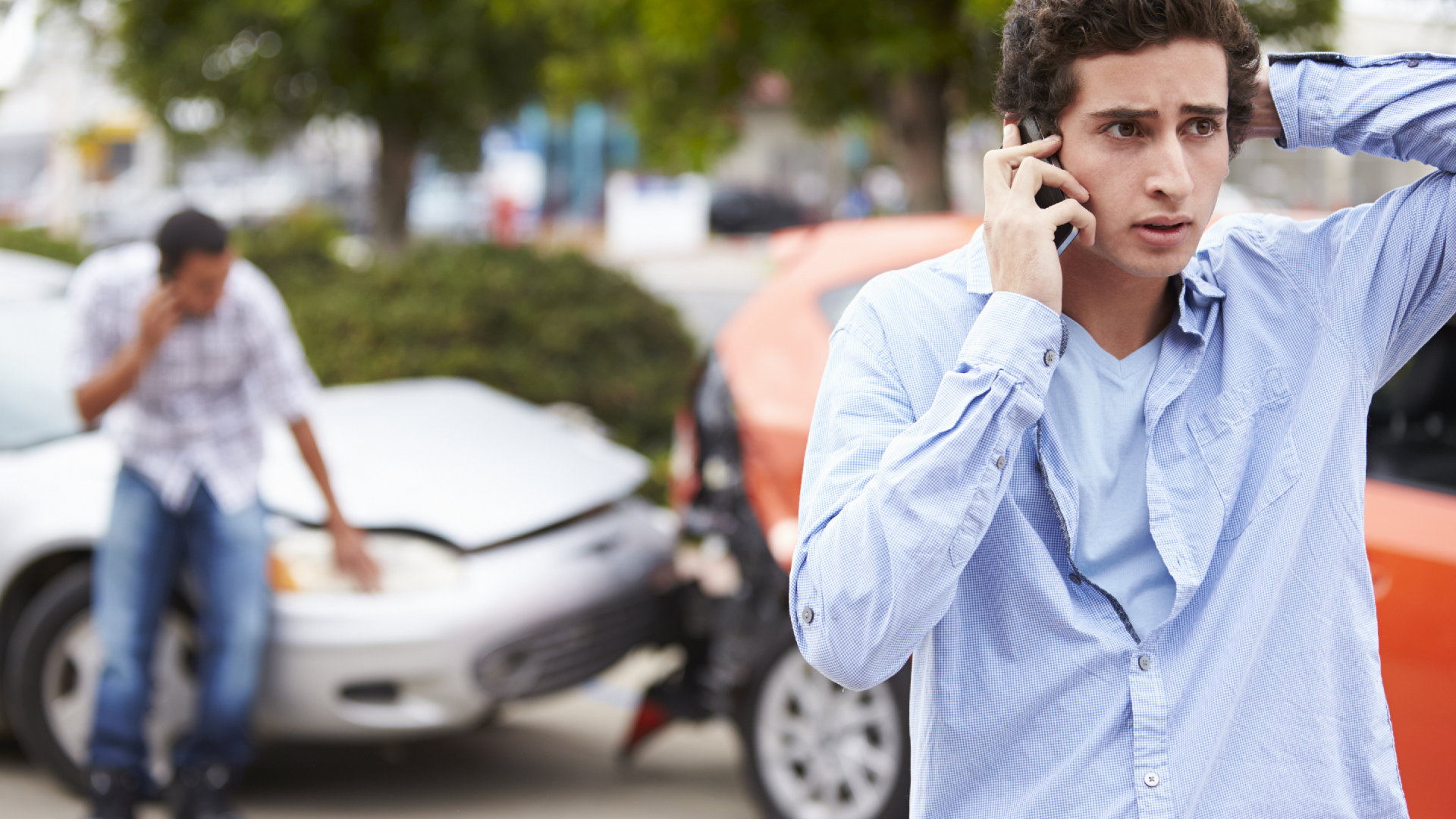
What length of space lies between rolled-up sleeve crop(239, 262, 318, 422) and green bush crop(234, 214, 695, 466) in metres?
4.09

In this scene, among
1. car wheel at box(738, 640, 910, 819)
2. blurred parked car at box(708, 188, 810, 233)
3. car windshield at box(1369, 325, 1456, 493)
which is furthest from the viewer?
blurred parked car at box(708, 188, 810, 233)

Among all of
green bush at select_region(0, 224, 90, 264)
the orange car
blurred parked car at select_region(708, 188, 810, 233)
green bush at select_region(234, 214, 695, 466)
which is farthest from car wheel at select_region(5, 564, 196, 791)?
blurred parked car at select_region(708, 188, 810, 233)

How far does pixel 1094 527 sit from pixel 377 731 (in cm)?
306

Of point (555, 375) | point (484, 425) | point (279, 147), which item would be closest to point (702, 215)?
point (279, 147)

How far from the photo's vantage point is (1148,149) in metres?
1.58

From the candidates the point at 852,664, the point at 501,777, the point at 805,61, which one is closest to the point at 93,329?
the point at 501,777

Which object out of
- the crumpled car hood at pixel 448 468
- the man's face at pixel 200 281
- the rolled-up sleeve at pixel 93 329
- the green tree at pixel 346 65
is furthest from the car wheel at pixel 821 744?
the green tree at pixel 346 65

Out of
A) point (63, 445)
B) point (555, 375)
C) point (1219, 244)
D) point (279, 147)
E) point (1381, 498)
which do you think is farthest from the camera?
point (279, 147)

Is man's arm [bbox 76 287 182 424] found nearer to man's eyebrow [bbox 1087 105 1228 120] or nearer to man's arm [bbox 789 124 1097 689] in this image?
man's arm [bbox 789 124 1097 689]

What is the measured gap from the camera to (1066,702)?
5.01ft

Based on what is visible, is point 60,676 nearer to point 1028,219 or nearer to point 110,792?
point 110,792

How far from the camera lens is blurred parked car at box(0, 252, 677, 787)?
422cm

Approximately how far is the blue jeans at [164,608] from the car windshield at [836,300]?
5.65 ft

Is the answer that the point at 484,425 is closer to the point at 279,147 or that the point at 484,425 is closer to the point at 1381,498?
the point at 1381,498
